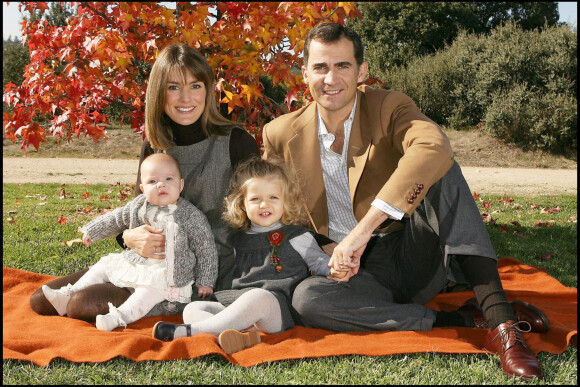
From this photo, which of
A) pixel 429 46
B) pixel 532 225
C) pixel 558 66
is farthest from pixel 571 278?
pixel 429 46

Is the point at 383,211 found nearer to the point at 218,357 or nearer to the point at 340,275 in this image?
the point at 340,275

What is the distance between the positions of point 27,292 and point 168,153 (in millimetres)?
1468

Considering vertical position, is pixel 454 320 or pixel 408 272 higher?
pixel 408 272

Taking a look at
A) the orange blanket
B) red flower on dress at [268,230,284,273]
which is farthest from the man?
red flower on dress at [268,230,284,273]

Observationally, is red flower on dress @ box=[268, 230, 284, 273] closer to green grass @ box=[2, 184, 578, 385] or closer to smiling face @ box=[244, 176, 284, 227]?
smiling face @ box=[244, 176, 284, 227]

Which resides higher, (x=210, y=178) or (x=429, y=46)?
(x=429, y=46)

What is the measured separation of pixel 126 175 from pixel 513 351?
10.9 metres

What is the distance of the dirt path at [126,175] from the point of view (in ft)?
36.7

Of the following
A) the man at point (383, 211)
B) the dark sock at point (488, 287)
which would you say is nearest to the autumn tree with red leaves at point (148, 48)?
the man at point (383, 211)

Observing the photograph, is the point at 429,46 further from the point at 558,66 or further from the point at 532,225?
the point at 532,225

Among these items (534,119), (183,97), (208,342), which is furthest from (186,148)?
(534,119)

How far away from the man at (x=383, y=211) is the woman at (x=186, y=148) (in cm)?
32

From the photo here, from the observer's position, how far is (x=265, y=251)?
10.6 ft

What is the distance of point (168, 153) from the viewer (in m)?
3.49
